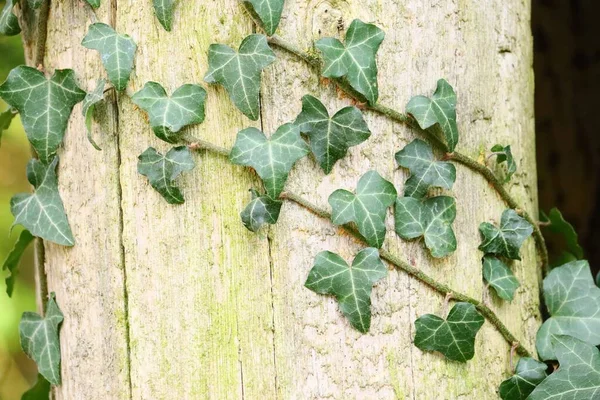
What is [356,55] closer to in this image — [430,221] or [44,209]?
[430,221]

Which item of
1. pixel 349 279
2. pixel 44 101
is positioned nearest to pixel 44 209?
pixel 44 101

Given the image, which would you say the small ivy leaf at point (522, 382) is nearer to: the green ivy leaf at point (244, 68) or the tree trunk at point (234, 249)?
the tree trunk at point (234, 249)

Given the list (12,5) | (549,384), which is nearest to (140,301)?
(12,5)

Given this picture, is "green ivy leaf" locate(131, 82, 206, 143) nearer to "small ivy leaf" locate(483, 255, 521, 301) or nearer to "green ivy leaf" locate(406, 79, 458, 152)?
"green ivy leaf" locate(406, 79, 458, 152)

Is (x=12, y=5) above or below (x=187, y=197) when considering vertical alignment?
above

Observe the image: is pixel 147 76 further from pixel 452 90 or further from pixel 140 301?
pixel 452 90

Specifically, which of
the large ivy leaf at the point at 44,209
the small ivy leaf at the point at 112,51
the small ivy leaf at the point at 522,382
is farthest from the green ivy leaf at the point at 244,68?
the small ivy leaf at the point at 522,382
